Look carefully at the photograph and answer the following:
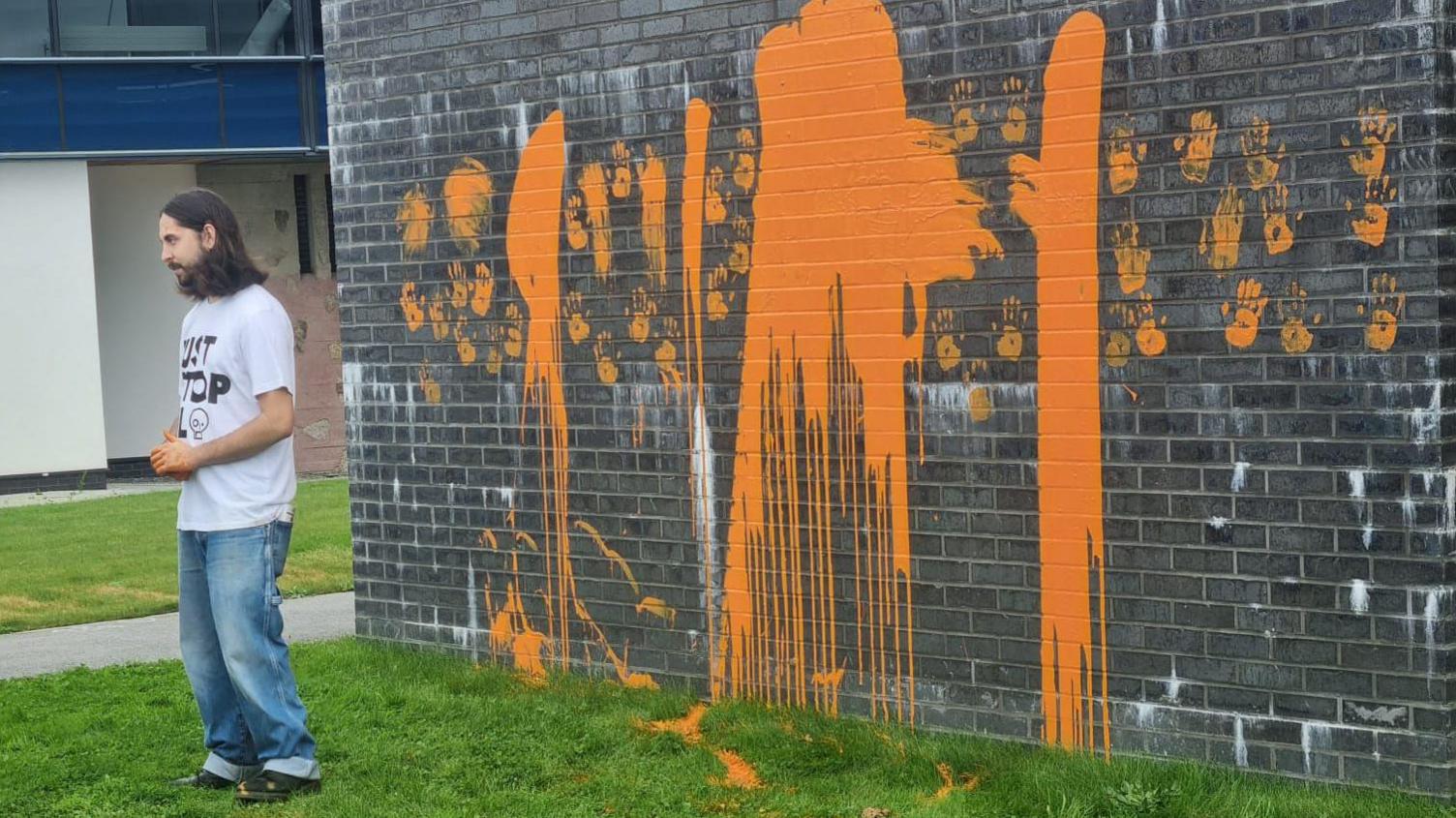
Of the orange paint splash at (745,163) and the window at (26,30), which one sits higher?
the window at (26,30)

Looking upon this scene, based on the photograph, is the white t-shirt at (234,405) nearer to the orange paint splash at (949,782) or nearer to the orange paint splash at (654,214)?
the orange paint splash at (654,214)

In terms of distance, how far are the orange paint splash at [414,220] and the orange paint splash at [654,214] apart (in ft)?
4.41

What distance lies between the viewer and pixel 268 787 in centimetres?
563

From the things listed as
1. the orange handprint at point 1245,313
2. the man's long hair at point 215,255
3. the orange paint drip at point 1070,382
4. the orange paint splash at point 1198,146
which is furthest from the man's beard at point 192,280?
the orange handprint at point 1245,313

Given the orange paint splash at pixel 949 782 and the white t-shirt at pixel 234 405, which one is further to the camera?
the white t-shirt at pixel 234 405

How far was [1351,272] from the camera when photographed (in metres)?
4.95

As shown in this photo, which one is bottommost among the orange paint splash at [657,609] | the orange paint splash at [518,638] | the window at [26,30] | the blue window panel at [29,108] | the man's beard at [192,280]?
the orange paint splash at [518,638]

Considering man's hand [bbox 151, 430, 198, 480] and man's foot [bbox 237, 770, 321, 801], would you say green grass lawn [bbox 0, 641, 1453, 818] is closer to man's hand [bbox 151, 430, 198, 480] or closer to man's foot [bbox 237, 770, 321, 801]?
man's foot [bbox 237, 770, 321, 801]

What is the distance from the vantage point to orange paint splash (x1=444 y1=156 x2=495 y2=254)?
24.6 feet

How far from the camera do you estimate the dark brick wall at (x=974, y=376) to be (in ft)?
16.2

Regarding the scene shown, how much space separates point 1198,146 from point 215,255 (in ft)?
10.7

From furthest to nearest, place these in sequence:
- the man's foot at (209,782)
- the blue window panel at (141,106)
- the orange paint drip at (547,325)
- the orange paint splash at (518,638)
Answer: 1. the blue window panel at (141,106)
2. the orange paint splash at (518,638)
3. the orange paint drip at (547,325)
4. the man's foot at (209,782)

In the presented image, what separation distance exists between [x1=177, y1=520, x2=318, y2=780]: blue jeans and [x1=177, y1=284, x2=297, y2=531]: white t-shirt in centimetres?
7

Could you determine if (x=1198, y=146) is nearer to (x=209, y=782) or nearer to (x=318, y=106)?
(x=209, y=782)
